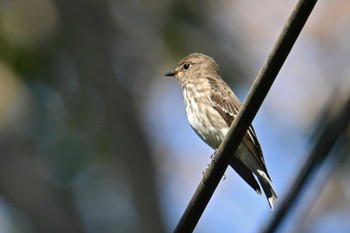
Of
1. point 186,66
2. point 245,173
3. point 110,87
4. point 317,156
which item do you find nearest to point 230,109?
point 245,173

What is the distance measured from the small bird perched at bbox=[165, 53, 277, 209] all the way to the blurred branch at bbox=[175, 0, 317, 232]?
7.16 feet

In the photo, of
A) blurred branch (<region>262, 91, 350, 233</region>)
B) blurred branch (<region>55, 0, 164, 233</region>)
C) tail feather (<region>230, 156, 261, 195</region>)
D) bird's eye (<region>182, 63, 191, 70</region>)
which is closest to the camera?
blurred branch (<region>262, 91, 350, 233</region>)

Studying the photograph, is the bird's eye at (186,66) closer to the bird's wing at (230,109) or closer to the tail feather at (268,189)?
the bird's wing at (230,109)

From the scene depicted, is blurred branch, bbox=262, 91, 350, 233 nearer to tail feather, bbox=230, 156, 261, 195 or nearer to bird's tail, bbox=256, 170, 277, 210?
tail feather, bbox=230, 156, 261, 195

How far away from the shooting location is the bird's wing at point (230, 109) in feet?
15.7

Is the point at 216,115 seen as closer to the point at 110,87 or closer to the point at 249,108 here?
the point at 249,108

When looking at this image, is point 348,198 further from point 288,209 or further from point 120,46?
point 288,209

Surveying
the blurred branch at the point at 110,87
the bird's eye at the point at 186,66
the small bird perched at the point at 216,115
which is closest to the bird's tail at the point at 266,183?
the small bird perched at the point at 216,115

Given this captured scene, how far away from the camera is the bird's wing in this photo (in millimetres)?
4793

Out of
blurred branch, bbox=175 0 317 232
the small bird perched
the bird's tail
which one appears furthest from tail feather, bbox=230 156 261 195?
blurred branch, bbox=175 0 317 232

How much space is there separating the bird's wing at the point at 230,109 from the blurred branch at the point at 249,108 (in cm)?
258

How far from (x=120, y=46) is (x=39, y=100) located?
5.64 ft

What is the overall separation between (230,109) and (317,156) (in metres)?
3.94

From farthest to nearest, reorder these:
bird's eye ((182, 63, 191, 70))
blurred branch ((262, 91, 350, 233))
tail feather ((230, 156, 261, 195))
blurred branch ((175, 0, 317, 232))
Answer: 1. bird's eye ((182, 63, 191, 70))
2. tail feather ((230, 156, 261, 195))
3. blurred branch ((175, 0, 317, 232))
4. blurred branch ((262, 91, 350, 233))
